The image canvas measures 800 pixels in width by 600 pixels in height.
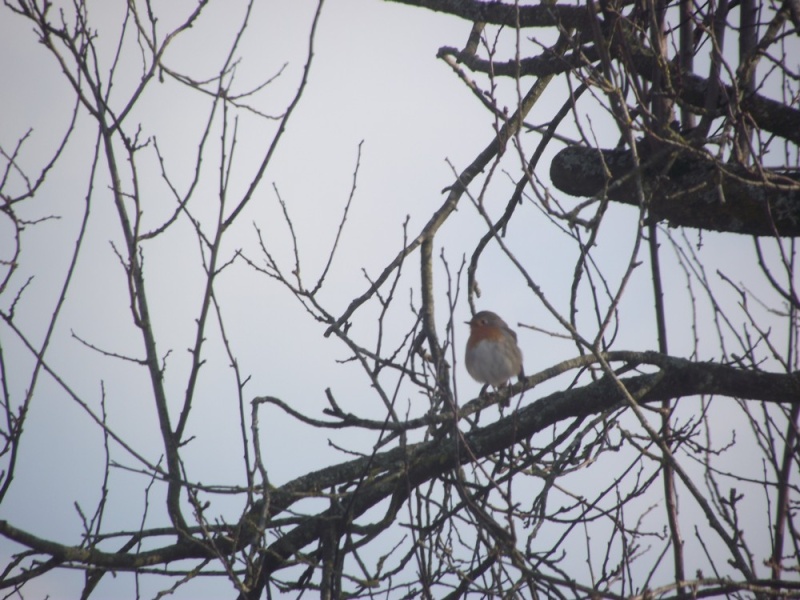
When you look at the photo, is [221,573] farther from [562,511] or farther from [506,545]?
[562,511]

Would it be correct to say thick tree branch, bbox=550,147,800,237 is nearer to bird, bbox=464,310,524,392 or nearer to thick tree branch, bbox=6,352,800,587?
thick tree branch, bbox=6,352,800,587

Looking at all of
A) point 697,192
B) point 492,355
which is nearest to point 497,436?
point 697,192

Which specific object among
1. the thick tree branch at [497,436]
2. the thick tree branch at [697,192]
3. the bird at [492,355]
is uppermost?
the bird at [492,355]

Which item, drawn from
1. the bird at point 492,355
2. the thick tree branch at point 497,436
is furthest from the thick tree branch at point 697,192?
the bird at point 492,355

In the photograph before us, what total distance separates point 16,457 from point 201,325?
1.02 m

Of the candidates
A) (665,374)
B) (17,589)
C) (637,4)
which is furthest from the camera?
(637,4)

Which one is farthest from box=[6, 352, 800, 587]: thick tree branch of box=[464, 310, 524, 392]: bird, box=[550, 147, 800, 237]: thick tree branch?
box=[464, 310, 524, 392]: bird

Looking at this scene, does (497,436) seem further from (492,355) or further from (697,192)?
(492,355)

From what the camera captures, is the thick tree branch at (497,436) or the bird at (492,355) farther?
the bird at (492,355)

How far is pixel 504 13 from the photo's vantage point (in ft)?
14.6

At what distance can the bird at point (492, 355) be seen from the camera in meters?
6.05

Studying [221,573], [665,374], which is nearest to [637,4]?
[665,374]

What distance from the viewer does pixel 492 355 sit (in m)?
6.05

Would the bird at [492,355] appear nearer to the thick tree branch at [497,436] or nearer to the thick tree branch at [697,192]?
the thick tree branch at [497,436]
